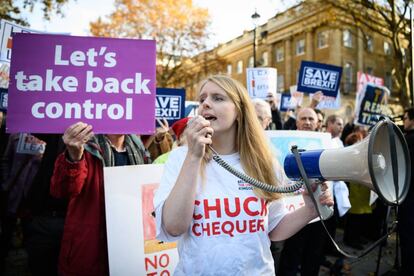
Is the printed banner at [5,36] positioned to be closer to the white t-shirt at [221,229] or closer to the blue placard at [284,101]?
the white t-shirt at [221,229]

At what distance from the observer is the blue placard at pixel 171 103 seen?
16.3ft

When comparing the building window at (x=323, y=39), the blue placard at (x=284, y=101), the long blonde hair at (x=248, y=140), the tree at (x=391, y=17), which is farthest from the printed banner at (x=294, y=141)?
the building window at (x=323, y=39)

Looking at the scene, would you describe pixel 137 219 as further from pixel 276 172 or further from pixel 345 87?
pixel 345 87

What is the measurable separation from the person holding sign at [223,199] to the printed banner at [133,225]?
875mm

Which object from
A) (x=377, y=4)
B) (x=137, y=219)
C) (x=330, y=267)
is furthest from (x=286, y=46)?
(x=137, y=219)

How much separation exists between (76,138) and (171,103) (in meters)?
3.11

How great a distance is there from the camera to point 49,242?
7.68 feet

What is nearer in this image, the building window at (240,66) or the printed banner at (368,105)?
the printed banner at (368,105)

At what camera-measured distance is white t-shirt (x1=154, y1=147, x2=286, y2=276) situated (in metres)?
1.46

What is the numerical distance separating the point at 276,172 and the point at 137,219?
116cm

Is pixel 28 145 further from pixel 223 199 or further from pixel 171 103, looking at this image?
pixel 223 199

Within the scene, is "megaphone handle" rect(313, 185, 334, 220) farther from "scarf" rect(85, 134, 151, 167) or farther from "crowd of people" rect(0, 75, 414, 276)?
"scarf" rect(85, 134, 151, 167)

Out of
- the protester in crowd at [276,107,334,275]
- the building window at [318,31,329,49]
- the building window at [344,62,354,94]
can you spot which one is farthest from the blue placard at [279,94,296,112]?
the building window at [344,62,354,94]

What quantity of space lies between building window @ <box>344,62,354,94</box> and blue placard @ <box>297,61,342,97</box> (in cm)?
2514
